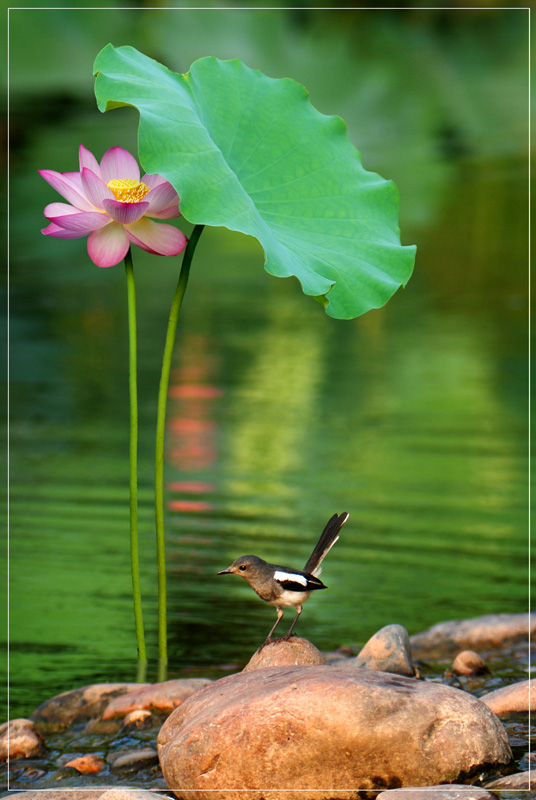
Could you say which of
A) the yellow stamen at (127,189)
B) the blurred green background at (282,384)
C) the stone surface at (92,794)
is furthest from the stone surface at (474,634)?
the yellow stamen at (127,189)

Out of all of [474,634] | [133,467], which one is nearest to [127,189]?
[133,467]

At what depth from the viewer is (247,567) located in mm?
1973

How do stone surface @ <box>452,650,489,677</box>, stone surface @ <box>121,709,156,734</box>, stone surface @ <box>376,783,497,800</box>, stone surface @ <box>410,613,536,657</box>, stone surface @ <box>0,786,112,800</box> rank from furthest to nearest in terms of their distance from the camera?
stone surface @ <box>410,613,536,657</box> → stone surface @ <box>452,650,489,677</box> → stone surface @ <box>121,709,156,734</box> → stone surface @ <box>0,786,112,800</box> → stone surface @ <box>376,783,497,800</box>

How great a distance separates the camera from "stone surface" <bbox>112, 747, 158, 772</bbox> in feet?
6.98

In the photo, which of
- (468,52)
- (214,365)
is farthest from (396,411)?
(468,52)

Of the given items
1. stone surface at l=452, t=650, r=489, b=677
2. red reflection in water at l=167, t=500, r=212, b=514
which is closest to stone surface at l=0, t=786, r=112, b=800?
stone surface at l=452, t=650, r=489, b=677

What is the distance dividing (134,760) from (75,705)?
374mm

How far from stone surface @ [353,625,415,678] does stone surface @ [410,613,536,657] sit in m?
0.42

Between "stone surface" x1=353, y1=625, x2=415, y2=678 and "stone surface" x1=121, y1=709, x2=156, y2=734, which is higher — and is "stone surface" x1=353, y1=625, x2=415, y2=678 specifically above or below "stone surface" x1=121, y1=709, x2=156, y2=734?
above

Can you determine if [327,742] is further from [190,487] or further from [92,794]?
[190,487]

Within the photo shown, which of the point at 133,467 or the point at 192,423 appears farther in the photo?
the point at 192,423

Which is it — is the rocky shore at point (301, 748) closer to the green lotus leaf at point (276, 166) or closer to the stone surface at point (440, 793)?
the stone surface at point (440, 793)

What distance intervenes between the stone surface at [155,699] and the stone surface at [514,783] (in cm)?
80

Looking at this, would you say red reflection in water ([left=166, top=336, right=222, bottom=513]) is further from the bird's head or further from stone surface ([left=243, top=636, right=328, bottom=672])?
the bird's head
